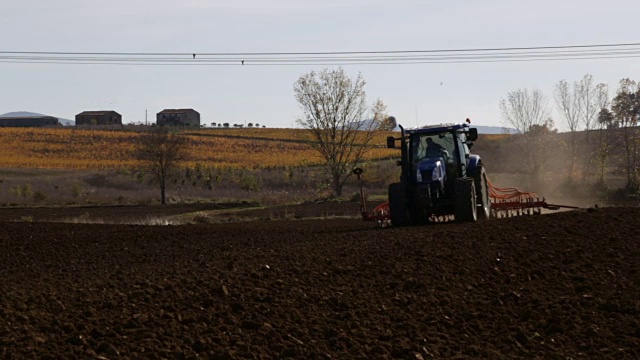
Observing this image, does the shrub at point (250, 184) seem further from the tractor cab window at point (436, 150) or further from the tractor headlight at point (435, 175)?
the tractor headlight at point (435, 175)

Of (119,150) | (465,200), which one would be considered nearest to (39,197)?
(465,200)

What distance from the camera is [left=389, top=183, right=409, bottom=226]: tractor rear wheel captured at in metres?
19.5

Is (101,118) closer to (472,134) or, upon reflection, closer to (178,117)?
(178,117)

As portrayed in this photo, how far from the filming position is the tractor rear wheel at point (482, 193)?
19.6m

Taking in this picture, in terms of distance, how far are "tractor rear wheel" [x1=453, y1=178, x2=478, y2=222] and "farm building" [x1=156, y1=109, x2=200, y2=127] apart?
336ft

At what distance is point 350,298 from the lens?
417 inches

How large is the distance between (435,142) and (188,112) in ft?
355

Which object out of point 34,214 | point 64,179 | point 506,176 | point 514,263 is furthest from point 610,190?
point 514,263

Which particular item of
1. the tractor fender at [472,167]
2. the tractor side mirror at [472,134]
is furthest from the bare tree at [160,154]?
the tractor side mirror at [472,134]

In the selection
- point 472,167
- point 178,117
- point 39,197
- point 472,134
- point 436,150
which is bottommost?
point 39,197

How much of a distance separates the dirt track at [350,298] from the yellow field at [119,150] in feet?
175

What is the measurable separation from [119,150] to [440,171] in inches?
2637

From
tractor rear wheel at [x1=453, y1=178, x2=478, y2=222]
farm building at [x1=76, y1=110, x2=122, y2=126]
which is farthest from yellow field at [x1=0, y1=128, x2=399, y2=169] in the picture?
tractor rear wheel at [x1=453, y1=178, x2=478, y2=222]

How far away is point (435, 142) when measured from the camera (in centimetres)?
1966
